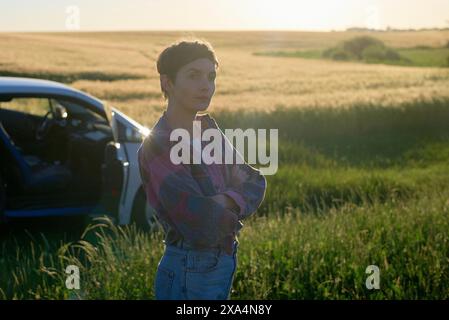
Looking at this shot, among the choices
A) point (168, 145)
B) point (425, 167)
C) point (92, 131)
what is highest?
point (168, 145)

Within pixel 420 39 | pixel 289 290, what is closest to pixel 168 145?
pixel 289 290

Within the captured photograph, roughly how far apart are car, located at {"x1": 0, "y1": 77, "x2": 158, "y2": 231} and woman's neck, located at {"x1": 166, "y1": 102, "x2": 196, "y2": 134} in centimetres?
406

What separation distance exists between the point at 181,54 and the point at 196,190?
1.47 ft

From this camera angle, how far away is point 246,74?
1378 inches

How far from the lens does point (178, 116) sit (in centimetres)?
254

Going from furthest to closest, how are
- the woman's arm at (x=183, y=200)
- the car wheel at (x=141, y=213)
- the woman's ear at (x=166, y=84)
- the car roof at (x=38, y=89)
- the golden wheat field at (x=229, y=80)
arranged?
the golden wheat field at (x=229, y=80)
the car wheel at (x=141, y=213)
the car roof at (x=38, y=89)
the woman's ear at (x=166, y=84)
the woman's arm at (x=183, y=200)

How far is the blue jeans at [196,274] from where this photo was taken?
2592 mm

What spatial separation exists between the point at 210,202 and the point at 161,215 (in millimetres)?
205

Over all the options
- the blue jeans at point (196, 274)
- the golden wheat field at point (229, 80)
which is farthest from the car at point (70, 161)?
the blue jeans at point (196, 274)

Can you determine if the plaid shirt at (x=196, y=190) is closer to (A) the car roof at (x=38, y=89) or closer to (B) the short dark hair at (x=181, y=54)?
(B) the short dark hair at (x=181, y=54)

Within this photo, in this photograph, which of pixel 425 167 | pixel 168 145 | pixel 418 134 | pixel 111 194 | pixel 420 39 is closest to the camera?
pixel 168 145

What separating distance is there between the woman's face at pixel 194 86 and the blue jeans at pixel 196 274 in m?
0.49

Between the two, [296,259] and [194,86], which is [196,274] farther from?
[296,259]
